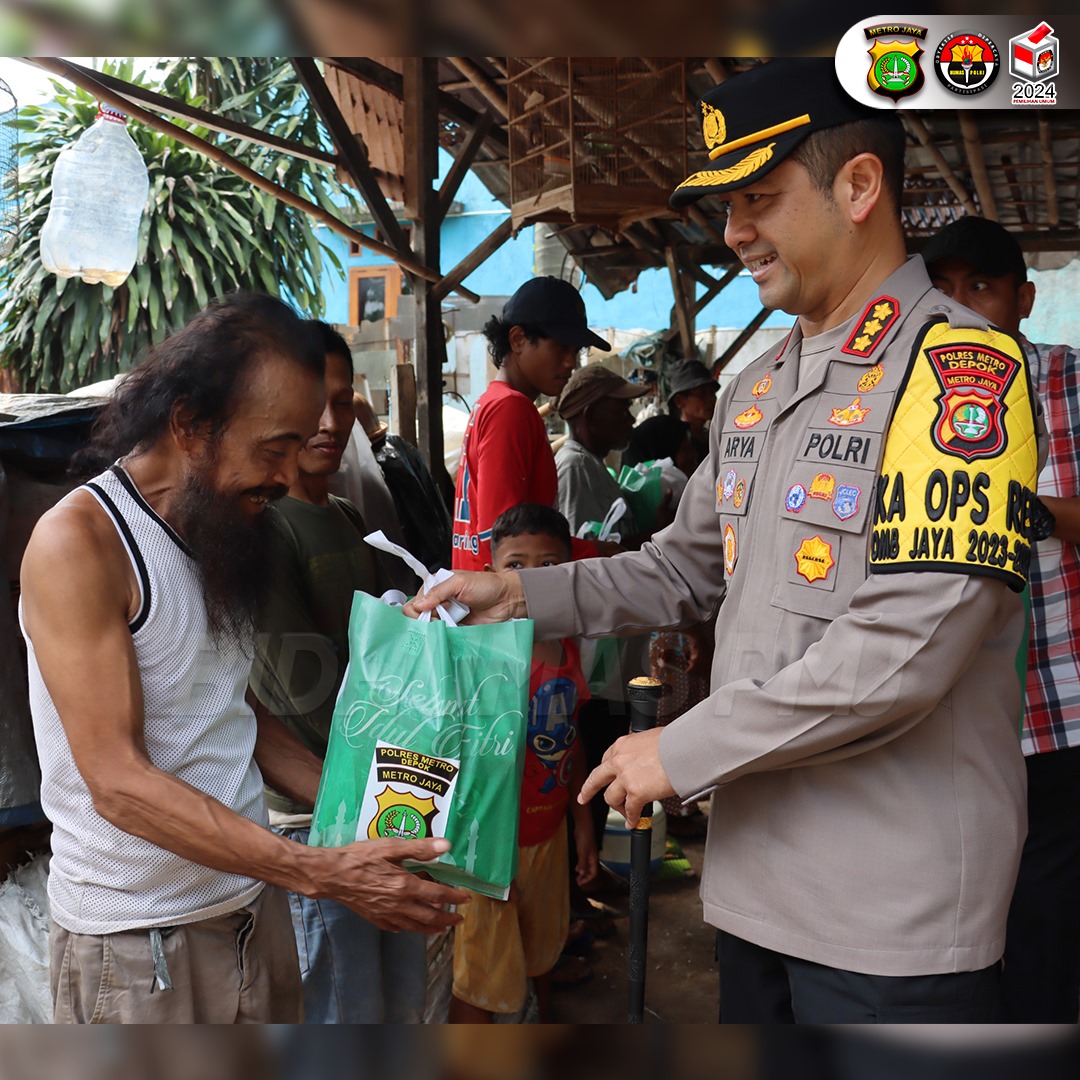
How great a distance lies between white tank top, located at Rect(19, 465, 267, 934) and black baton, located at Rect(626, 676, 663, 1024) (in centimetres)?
68

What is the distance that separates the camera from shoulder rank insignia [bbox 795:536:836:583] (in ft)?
4.87

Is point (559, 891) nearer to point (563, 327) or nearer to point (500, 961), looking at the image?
point (500, 961)

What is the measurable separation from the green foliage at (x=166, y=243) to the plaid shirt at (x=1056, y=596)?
2683mm

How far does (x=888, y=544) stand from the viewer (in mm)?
1383

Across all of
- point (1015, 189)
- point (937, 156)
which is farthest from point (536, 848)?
point (1015, 189)

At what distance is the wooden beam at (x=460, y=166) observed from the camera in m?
4.54

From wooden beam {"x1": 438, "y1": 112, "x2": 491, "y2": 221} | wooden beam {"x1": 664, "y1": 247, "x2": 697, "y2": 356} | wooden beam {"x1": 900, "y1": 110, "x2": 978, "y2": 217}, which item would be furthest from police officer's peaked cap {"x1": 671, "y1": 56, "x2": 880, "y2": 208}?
wooden beam {"x1": 664, "y1": 247, "x2": 697, "y2": 356}

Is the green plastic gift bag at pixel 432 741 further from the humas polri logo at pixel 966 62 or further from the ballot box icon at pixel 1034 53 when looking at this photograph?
the ballot box icon at pixel 1034 53

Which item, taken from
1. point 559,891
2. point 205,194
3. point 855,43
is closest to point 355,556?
point 559,891

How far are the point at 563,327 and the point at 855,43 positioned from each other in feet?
5.99

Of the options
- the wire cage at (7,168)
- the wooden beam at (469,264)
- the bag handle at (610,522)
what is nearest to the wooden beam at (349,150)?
the wooden beam at (469,264)

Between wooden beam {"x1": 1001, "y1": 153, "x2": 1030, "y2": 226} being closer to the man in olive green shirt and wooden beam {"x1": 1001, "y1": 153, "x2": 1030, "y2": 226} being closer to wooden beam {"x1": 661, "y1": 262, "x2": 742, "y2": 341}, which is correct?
wooden beam {"x1": 661, "y1": 262, "x2": 742, "y2": 341}

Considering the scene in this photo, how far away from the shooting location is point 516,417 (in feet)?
10.5

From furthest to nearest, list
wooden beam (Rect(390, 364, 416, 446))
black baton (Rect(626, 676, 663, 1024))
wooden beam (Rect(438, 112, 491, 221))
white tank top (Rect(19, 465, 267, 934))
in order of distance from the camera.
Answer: wooden beam (Rect(390, 364, 416, 446))
wooden beam (Rect(438, 112, 491, 221))
black baton (Rect(626, 676, 663, 1024))
white tank top (Rect(19, 465, 267, 934))
